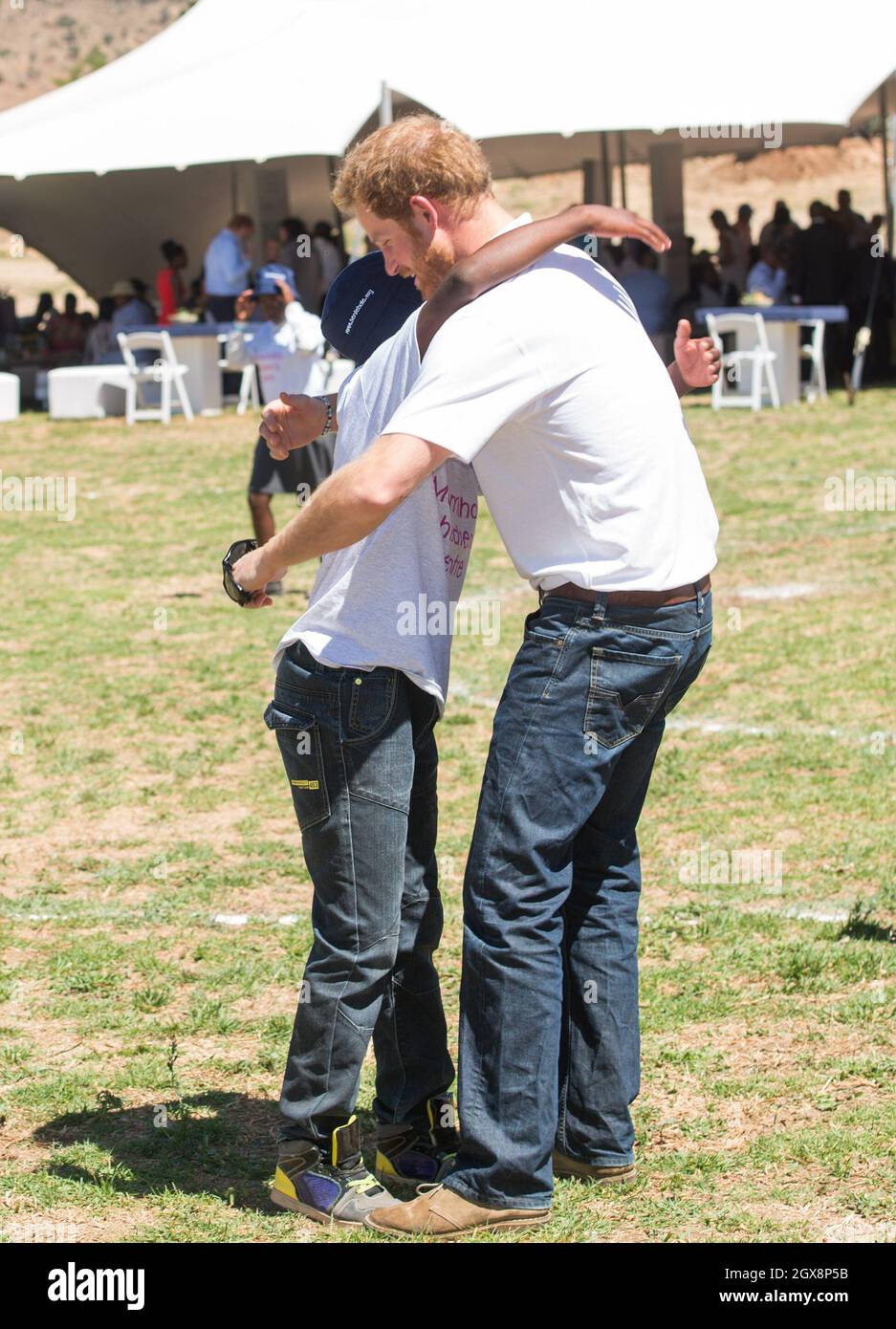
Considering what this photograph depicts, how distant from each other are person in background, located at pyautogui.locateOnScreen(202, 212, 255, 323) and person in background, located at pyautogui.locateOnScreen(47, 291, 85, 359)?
14.6ft

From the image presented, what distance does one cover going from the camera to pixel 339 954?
10.4 feet

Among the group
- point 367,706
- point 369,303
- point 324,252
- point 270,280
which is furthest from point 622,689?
point 324,252

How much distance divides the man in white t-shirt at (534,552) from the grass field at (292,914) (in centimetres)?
39

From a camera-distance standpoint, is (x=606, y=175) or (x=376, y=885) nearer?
(x=376, y=885)

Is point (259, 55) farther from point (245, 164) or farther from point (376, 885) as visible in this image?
point (376, 885)

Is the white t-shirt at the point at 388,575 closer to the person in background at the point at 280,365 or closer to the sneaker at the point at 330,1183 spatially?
the sneaker at the point at 330,1183

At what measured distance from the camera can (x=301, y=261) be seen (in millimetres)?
20797

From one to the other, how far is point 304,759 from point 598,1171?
1022 millimetres

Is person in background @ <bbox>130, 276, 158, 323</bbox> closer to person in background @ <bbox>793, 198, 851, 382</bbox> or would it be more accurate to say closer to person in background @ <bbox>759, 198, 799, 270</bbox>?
person in background @ <bbox>759, 198, 799, 270</bbox>

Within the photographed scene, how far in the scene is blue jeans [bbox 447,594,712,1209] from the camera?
2998mm

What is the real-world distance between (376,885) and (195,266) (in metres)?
26.4

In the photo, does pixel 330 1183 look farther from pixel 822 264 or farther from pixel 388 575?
pixel 822 264

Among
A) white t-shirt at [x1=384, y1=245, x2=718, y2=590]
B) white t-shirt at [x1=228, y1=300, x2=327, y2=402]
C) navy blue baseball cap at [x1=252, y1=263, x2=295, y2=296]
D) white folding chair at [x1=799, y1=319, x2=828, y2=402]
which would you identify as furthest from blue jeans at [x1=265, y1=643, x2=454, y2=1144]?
white folding chair at [x1=799, y1=319, x2=828, y2=402]
